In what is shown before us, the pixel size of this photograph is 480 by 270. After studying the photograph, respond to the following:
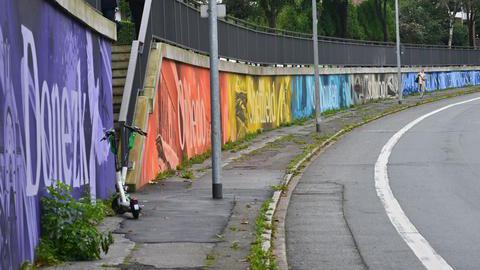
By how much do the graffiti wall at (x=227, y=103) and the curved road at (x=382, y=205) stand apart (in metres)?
2.90

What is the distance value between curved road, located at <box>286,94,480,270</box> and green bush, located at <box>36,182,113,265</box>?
2176 millimetres

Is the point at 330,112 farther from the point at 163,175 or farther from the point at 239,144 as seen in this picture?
the point at 163,175

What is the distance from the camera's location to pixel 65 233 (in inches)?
383

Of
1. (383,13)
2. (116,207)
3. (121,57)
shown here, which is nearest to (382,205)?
(116,207)

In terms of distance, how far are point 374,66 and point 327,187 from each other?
118 ft

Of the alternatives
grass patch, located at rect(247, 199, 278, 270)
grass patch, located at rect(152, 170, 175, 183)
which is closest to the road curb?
grass patch, located at rect(247, 199, 278, 270)

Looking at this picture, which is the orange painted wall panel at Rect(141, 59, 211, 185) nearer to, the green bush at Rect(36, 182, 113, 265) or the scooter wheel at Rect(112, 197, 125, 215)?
the scooter wheel at Rect(112, 197, 125, 215)

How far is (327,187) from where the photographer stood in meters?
18.5

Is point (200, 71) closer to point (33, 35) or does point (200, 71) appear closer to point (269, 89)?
point (269, 89)

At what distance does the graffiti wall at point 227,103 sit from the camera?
757 inches

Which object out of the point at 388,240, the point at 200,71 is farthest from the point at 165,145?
the point at 388,240

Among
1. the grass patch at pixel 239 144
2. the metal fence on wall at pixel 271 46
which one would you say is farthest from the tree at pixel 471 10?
the grass patch at pixel 239 144

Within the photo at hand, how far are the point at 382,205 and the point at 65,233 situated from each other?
7142mm

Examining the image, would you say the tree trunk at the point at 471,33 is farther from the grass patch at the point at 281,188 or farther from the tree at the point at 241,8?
the grass patch at the point at 281,188
